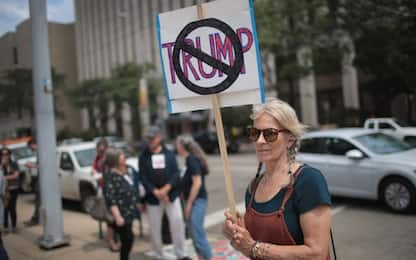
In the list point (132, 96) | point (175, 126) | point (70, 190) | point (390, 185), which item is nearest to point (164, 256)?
point (390, 185)

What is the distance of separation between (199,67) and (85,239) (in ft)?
16.2

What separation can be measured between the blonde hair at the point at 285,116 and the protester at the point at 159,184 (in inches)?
121

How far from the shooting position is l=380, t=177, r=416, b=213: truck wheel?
7.01 meters

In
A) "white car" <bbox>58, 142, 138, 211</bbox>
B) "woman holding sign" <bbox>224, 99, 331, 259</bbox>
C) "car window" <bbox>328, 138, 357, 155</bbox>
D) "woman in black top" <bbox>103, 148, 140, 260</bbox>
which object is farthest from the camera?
"white car" <bbox>58, 142, 138, 211</bbox>

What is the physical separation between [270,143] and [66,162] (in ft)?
28.8

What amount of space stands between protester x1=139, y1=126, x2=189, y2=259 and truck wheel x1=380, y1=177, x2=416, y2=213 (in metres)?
4.15

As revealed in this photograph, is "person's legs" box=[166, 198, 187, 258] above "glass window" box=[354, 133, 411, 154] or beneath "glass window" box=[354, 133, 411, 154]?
beneath

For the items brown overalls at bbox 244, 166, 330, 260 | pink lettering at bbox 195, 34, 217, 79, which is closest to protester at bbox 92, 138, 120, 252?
pink lettering at bbox 195, 34, 217, 79

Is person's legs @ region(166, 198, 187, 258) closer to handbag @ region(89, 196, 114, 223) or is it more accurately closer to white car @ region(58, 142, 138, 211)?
handbag @ region(89, 196, 114, 223)

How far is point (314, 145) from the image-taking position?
887 centimetres

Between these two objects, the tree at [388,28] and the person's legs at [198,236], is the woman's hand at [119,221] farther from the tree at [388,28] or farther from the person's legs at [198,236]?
the tree at [388,28]

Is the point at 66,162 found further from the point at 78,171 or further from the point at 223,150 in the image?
the point at 223,150

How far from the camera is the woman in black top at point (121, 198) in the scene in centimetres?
454

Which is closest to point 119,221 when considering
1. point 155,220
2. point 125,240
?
point 125,240
